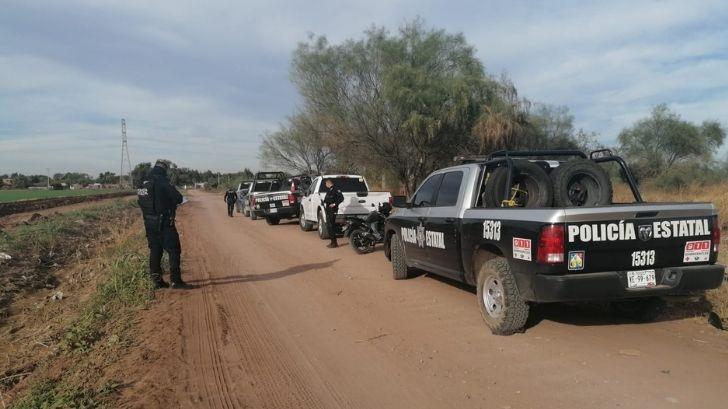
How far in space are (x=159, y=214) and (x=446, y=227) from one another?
4.21 m

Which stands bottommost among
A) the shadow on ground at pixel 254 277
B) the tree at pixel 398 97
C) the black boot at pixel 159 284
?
the shadow on ground at pixel 254 277

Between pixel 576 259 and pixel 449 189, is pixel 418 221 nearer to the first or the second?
pixel 449 189

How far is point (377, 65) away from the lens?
80.6ft

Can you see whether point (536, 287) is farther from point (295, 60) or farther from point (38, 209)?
point (38, 209)

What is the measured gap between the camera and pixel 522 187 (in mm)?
6062

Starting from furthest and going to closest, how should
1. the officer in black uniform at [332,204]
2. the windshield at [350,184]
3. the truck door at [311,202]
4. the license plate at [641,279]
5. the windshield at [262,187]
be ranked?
the windshield at [262,187]
the truck door at [311,202]
the windshield at [350,184]
the officer in black uniform at [332,204]
the license plate at [641,279]

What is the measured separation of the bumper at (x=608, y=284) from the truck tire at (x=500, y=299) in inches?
6.4

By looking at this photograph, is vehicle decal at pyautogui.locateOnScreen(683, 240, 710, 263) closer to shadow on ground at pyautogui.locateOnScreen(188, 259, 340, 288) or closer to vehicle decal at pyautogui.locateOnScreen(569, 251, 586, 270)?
vehicle decal at pyautogui.locateOnScreen(569, 251, 586, 270)

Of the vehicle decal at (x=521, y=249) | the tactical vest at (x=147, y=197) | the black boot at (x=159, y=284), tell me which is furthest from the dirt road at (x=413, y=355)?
the tactical vest at (x=147, y=197)

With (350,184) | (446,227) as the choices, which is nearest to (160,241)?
(446,227)

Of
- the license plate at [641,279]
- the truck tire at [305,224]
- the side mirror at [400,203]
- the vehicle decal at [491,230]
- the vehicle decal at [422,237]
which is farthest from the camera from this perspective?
the truck tire at [305,224]

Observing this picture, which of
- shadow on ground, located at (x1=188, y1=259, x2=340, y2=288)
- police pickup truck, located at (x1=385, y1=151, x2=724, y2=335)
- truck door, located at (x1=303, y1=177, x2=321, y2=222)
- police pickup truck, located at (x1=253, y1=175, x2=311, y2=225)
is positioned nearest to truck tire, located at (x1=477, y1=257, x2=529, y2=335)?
police pickup truck, located at (x1=385, y1=151, x2=724, y2=335)

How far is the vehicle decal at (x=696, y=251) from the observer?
4988mm

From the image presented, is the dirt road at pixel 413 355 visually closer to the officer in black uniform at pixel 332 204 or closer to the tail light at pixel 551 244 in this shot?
the tail light at pixel 551 244
